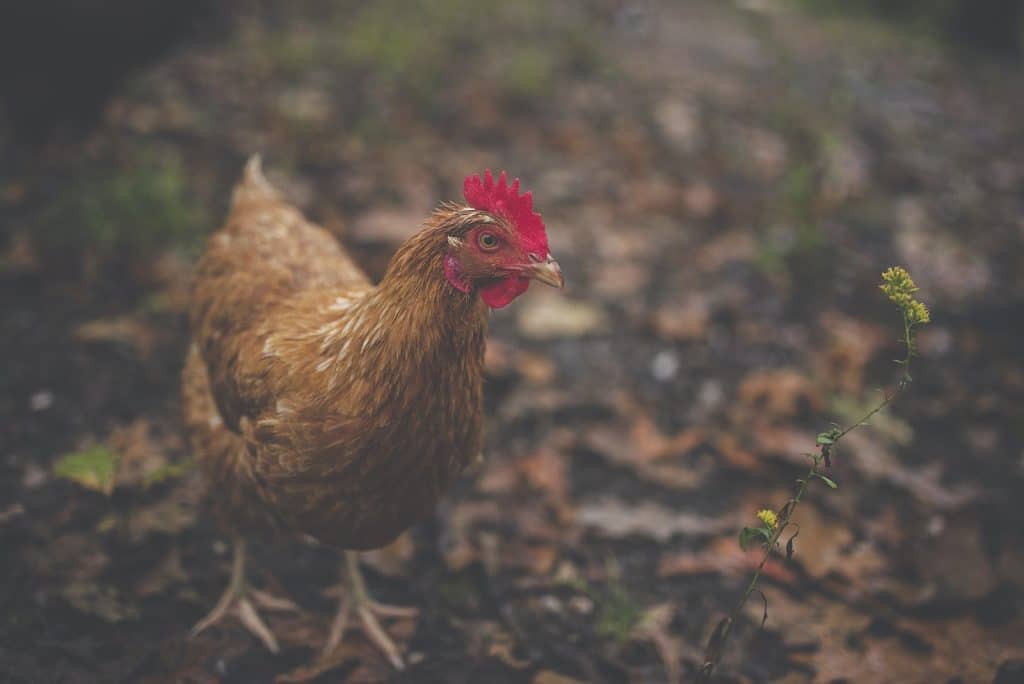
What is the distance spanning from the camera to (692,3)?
28.1 feet

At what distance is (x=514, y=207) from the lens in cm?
188

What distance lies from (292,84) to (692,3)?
18.2 feet

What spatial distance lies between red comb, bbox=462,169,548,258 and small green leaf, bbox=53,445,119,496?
1501 mm

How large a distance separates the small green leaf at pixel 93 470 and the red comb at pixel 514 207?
1.50m

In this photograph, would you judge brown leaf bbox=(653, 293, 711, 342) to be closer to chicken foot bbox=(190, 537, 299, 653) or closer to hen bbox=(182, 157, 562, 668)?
hen bbox=(182, 157, 562, 668)

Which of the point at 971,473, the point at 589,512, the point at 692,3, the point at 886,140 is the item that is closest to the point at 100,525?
the point at 589,512

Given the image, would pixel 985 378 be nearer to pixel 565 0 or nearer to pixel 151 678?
pixel 151 678

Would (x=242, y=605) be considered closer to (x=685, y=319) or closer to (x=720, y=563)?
(x=720, y=563)

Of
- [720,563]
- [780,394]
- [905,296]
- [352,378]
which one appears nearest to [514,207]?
[352,378]

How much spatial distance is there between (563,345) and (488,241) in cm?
203

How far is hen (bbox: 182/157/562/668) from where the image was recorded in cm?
189

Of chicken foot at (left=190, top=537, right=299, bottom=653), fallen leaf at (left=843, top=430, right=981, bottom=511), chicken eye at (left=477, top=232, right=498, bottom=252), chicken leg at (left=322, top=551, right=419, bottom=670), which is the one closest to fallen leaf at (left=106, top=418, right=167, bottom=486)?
chicken foot at (left=190, top=537, right=299, bottom=653)

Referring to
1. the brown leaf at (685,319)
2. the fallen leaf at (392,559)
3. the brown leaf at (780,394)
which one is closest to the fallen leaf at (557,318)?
the brown leaf at (685,319)

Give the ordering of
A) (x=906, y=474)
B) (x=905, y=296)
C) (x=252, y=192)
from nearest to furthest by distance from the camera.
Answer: (x=905, y=296) → (x=252, y=192) → (x=906, y=474)
